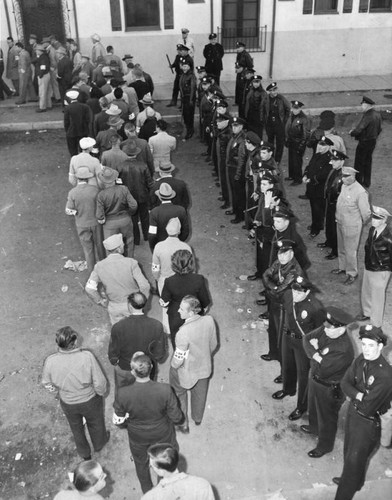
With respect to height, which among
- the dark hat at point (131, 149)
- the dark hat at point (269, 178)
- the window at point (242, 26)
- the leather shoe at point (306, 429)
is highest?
the window at point (242, 26)

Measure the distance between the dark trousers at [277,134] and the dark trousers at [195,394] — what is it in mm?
7476

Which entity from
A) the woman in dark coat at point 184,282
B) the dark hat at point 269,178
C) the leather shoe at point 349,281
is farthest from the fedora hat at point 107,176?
the leather shoe at point 349,281

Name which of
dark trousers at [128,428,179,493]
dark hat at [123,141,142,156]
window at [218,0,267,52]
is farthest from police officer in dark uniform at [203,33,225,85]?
dark trousers at [128,428,179,493]

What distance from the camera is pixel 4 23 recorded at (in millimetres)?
17844

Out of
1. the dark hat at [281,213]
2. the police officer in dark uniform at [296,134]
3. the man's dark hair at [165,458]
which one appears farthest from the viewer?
the police officer in dark uniform at [296,134]

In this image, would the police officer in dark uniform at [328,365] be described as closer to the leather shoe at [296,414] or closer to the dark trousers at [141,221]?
the leather shoe at [296,414]

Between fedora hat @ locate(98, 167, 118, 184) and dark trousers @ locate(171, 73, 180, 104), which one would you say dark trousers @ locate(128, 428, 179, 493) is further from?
dark trousers @ locate(171, 73, 180, 104)

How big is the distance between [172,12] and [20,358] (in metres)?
13.2

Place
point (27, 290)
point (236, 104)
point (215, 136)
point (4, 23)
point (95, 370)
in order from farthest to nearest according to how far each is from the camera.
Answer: point (4, 23) → point (236, 104) → point (215, 136) → point (27, 290) → point (95, 370)

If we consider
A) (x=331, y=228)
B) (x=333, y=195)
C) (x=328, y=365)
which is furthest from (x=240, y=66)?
(x=328, y=365)

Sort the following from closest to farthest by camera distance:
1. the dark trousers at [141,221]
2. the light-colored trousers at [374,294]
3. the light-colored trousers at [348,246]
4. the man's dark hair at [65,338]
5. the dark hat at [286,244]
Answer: the man's dark hair at [65,338] < the dark hat at [286,244] < the light-colored trousers at [374,294] < the light-colored trousers at [348,246] < the dark trousers at [141,221]

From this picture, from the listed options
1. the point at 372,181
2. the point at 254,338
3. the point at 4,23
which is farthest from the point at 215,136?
the point at 4,23

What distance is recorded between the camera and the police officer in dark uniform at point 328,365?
570 centimetres

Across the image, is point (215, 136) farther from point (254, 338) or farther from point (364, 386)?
point (364, 386)
